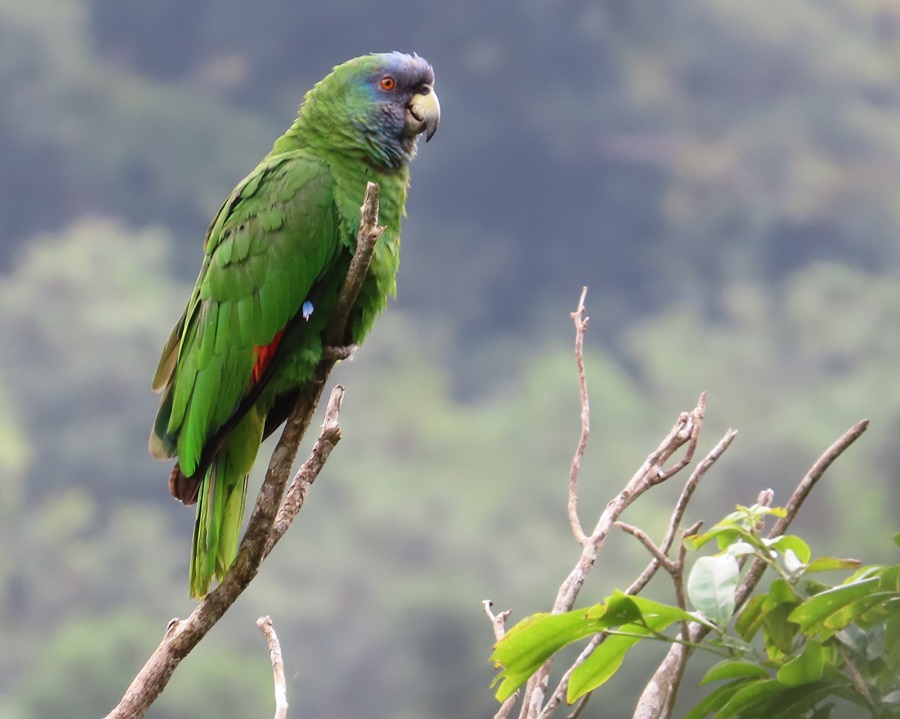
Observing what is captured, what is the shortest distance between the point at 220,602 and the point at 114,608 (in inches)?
439

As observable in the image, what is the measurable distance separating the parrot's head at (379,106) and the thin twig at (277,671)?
0.97m

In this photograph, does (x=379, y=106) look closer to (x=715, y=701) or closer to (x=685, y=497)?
(x=685, y=497)

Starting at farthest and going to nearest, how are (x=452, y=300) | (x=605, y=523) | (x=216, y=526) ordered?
1. (x=452, y=300)
2. (x=216, y=526)
3. (x=605, y=523)

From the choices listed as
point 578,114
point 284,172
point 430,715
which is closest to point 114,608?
point 430,715

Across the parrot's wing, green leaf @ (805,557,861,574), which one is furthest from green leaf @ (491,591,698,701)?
the parrot's wing

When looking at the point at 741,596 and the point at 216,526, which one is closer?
the point at 741,596

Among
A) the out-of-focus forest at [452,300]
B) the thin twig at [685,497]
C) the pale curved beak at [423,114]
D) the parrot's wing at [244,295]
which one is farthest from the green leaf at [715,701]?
the out-of-focus forest at [452,300]

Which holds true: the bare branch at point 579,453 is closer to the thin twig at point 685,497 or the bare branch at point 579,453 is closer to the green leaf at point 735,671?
the thin twig at point 685,497

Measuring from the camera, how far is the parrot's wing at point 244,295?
1.84 meters

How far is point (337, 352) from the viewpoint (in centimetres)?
187

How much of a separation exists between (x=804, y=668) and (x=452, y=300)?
13357 millimetres

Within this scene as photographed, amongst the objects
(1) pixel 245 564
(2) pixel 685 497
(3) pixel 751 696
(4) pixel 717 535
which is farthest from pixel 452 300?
(3) pixel 751 696

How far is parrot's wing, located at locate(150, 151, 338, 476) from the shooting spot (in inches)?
72.3

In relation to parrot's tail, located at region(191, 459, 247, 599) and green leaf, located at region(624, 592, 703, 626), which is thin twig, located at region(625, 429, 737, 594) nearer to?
green leaf, located at region(624, 592, 703, 626)
